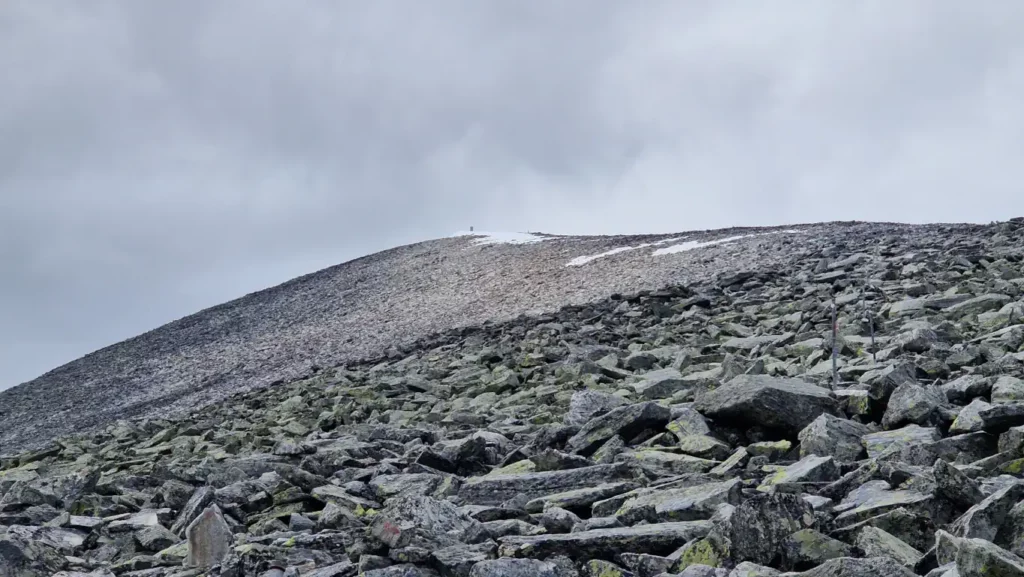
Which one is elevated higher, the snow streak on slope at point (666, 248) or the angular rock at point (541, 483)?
the snow streak on slope at point (666, 248)

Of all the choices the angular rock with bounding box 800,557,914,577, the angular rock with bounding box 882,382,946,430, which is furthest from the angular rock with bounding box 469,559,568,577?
the angular rock with bounding box 882,382,946,430

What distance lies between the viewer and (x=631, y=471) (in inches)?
284

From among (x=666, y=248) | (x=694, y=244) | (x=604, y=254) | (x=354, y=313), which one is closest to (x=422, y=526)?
(x=694, y=244)

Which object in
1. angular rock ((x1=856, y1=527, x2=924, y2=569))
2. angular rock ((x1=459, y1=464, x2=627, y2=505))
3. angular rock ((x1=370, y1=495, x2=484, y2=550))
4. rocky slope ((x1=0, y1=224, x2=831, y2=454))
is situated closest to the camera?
angular rock ((x1=856, y1=527, x2=924, y2=569))

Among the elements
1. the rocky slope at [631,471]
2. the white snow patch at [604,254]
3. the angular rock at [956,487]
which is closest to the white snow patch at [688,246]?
the white snow patch at [604,254]

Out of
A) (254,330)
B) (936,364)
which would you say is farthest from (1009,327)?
(254,330)

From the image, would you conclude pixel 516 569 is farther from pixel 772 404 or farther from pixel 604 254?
pixel 604 254

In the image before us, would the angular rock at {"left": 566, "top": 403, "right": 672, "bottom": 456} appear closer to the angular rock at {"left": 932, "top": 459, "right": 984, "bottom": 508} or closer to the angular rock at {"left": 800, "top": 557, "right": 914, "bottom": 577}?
the angular rock at {"left": 932, "top": 459, "right": 984, "bottom": 508}

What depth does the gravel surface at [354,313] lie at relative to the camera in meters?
26.4

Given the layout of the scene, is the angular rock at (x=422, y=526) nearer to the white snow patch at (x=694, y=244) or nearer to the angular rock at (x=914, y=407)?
the angular rock at (x=914, y=407)

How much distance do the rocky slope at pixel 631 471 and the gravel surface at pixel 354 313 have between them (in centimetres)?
994

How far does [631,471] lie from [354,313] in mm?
28362

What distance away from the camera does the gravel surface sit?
26438mm

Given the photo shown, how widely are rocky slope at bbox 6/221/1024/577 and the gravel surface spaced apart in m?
9.94
